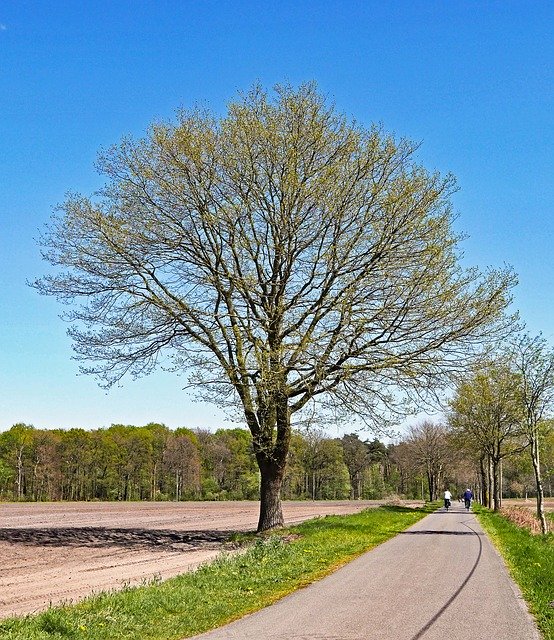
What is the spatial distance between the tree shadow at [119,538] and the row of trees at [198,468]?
170 feet

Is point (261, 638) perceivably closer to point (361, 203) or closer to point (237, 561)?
point (237, 561)

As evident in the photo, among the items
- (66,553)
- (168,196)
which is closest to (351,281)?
(168,196)

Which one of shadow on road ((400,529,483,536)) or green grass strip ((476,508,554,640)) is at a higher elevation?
green grass strip ((476,508,554,640))

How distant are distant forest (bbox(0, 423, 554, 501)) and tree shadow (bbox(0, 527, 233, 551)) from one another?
45.3m

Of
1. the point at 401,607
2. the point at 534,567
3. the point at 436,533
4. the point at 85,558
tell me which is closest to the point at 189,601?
the point at 401,607

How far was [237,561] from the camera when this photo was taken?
1543 cm

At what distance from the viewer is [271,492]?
25234 millimetres

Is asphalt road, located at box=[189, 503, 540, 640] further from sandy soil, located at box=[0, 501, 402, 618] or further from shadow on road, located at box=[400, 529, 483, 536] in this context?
shadow on road, located at box=[400, 529, 483, 536]

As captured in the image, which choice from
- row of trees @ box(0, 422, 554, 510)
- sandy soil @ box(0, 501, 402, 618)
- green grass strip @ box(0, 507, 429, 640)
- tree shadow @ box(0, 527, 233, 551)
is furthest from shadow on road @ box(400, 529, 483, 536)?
row of trees @ box(0, 422, 554, 510)

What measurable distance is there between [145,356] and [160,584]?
1229 centimetres

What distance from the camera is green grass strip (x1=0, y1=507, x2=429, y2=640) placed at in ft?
29.0

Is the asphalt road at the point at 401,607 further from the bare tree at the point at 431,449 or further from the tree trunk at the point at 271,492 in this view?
the bare tree at the point at 431,449

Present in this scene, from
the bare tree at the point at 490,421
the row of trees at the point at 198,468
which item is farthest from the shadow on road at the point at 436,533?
the row of trees at the point at 198,468

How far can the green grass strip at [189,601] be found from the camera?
29.0 ft
